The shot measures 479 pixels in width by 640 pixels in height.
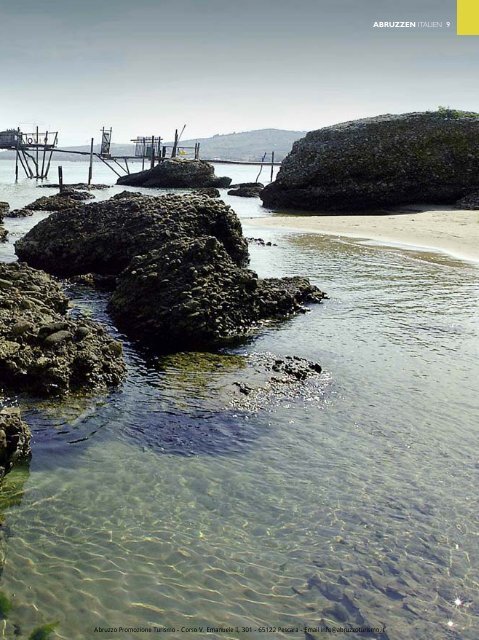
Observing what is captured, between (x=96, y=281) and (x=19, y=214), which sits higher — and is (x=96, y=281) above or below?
below

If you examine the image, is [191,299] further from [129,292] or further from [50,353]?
[50,353]

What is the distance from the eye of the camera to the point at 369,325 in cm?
1023

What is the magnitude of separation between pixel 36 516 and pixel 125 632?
1.38m

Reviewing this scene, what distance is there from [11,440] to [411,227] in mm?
20449

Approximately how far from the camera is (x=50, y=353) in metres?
7.35

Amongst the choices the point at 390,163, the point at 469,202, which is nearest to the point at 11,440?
the point at 469,202

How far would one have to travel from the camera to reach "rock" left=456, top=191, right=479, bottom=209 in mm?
28125

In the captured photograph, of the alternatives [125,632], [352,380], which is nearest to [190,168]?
[352,380]

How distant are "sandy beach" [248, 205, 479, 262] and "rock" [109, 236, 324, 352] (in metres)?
8.62

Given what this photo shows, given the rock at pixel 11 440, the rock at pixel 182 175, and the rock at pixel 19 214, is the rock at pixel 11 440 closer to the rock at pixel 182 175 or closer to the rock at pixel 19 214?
the rock at pixel 19 214

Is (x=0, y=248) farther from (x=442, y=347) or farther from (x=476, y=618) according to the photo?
(x=476, y=618)

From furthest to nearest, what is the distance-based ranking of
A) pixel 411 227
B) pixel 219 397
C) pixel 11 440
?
pixel 411 227
pixel 219 397
pixel 11 440

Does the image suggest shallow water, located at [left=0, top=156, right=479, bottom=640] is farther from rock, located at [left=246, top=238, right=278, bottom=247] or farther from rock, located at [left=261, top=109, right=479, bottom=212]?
rock, located at [left=261, top=109, right=479, bottom=212]

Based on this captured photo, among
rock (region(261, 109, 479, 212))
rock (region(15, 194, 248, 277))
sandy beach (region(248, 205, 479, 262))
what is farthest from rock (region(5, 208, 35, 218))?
rock (region(261, 109, 479, 212))
